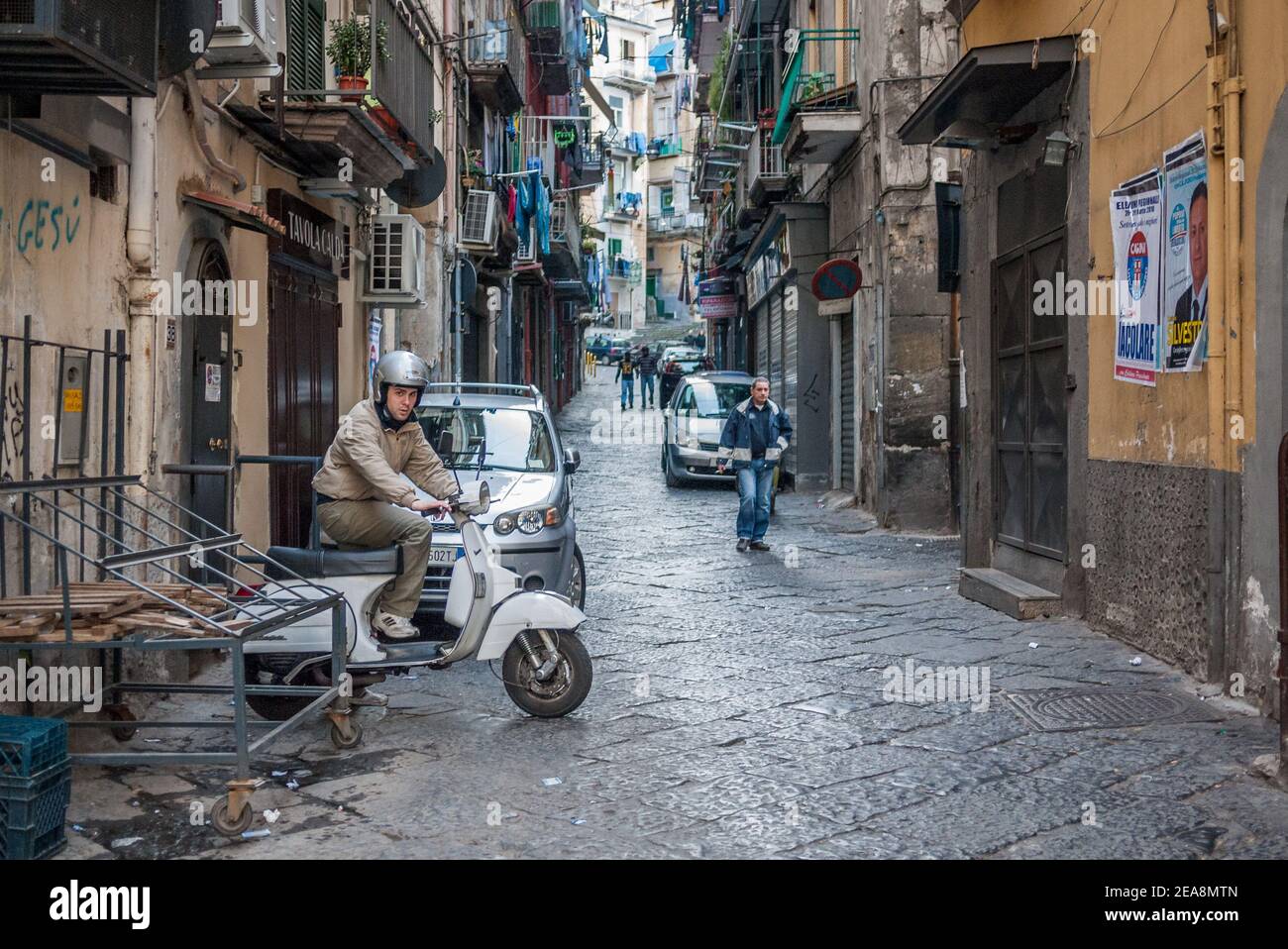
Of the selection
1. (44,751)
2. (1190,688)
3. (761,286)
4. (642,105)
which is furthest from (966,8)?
(642,105)

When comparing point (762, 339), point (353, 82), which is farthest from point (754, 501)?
point (762, 339)

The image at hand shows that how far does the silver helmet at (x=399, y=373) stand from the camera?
20.9 ft

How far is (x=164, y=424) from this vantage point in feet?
25.0

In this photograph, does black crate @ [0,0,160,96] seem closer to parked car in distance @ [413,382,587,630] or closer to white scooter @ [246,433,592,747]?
white scooter @ [246,433,592,747]

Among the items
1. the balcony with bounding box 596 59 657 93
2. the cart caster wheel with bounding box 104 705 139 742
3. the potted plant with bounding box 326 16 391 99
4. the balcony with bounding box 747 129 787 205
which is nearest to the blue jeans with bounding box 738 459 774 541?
the potted plant with bounding box 326 16 391 99

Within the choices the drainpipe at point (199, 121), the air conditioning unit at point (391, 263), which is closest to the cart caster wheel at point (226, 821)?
the drainpipe at point (199, 121)

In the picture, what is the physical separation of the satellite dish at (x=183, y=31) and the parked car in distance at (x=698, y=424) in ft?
44.9

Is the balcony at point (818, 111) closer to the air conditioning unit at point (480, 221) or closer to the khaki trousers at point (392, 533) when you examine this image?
the air conditioning unit at point (480, 221)

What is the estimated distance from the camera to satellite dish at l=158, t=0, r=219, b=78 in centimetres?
706

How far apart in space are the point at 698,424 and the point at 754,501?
765cm

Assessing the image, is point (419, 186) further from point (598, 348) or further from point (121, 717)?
point (598, 348)

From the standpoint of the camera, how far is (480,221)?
21.3 meters

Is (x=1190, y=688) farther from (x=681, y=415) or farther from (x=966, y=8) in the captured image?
(x=681, y=415)
